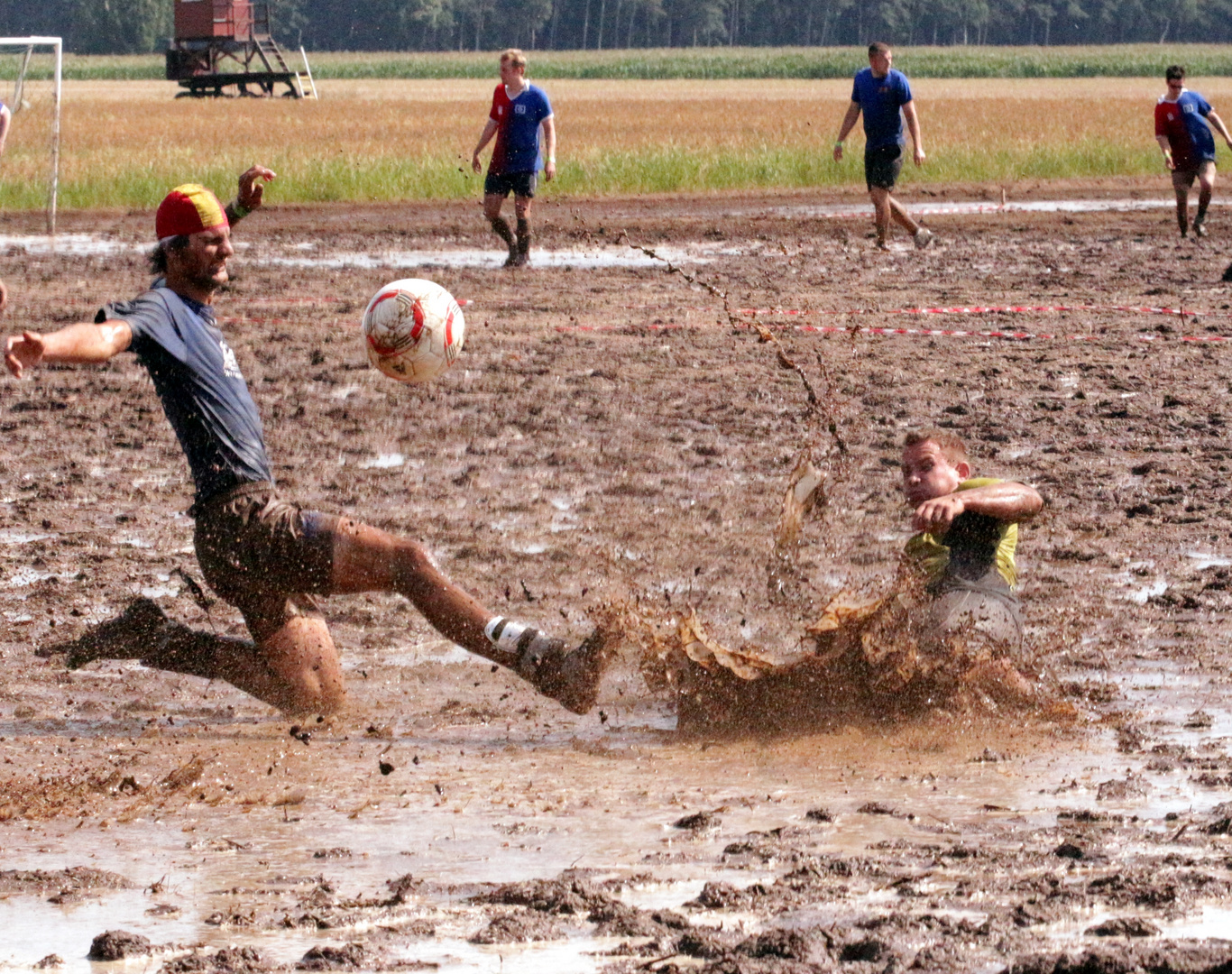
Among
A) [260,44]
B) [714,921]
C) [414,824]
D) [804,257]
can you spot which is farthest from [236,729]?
[260,44]

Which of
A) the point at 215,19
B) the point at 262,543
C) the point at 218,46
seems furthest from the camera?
the point at 218,46

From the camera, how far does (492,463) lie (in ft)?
33.7

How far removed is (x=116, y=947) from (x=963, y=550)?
3.32 meters

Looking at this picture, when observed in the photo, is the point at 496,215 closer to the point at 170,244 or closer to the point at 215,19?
the point at 170,244

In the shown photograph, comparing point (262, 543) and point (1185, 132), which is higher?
point (1185, 132)

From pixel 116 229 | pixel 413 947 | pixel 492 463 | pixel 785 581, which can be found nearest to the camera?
pixel 413 947

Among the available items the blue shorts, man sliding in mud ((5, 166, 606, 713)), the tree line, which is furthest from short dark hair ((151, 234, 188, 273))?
the tree line

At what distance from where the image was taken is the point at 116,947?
14.0 ft

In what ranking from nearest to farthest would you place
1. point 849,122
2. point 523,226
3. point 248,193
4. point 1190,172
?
point 248,193 → point 523,226 → point 849,122 → point 1190,172

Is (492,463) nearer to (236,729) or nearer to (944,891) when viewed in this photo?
(236,729)

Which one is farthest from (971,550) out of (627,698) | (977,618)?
(627,698)

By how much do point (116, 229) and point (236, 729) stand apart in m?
18.4

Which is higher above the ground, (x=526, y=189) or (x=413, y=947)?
(x=526, y=189)

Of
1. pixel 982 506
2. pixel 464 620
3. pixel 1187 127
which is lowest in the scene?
pixel 464 620
